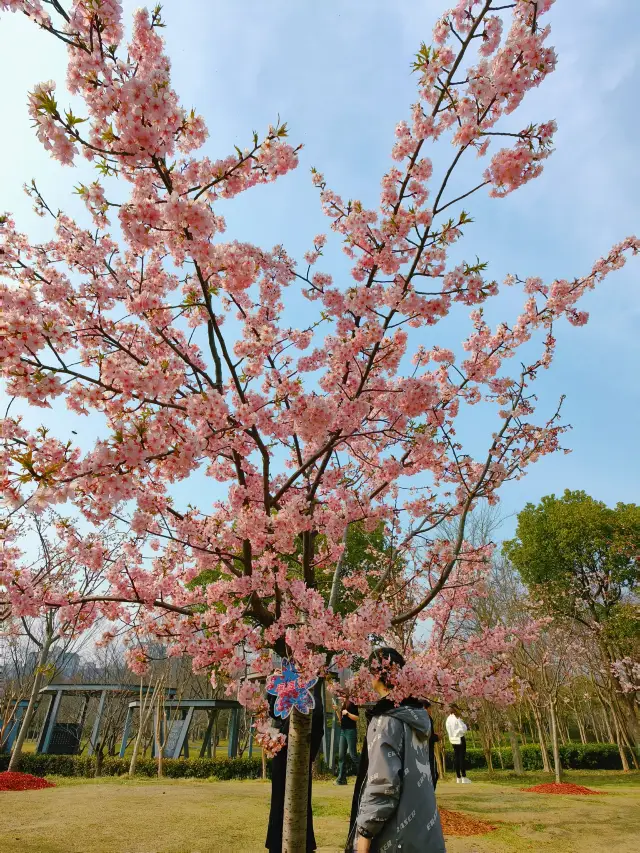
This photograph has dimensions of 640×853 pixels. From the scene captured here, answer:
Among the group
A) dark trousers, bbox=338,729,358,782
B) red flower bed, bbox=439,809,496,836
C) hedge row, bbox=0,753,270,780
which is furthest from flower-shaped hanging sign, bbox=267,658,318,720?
hedge row, bbox=0,753,270,780

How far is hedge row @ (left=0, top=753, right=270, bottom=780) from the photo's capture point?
13.1m

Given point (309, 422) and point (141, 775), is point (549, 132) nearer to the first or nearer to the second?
point (309, 422)

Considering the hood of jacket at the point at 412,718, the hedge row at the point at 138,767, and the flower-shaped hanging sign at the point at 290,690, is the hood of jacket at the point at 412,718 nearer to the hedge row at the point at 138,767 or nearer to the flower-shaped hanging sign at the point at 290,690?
the flower-shaped hanging sign at the point at 290,690

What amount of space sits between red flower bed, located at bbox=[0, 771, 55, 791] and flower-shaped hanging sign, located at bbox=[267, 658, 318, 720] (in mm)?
8123

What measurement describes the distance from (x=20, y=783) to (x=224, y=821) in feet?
18.4

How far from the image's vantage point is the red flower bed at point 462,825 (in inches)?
232

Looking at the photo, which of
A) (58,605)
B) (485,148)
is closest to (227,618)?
(58,605)

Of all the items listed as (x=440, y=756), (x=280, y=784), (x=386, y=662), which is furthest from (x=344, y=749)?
(x=386, y=662)

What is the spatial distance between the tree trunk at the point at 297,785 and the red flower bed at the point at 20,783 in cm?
799

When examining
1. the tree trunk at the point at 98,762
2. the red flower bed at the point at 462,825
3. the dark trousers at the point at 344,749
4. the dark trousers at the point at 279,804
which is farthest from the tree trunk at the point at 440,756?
the dark trousers at the point at 279,804

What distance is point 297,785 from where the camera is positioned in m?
3.69

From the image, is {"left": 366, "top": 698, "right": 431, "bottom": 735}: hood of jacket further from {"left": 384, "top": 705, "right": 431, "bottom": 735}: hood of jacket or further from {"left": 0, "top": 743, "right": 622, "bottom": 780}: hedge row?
{"left": 0, "top": 743, "right": 622, "bottom": 780}: hedge row

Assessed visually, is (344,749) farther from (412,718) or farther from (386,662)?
(412,718)

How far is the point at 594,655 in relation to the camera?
16766 mm
